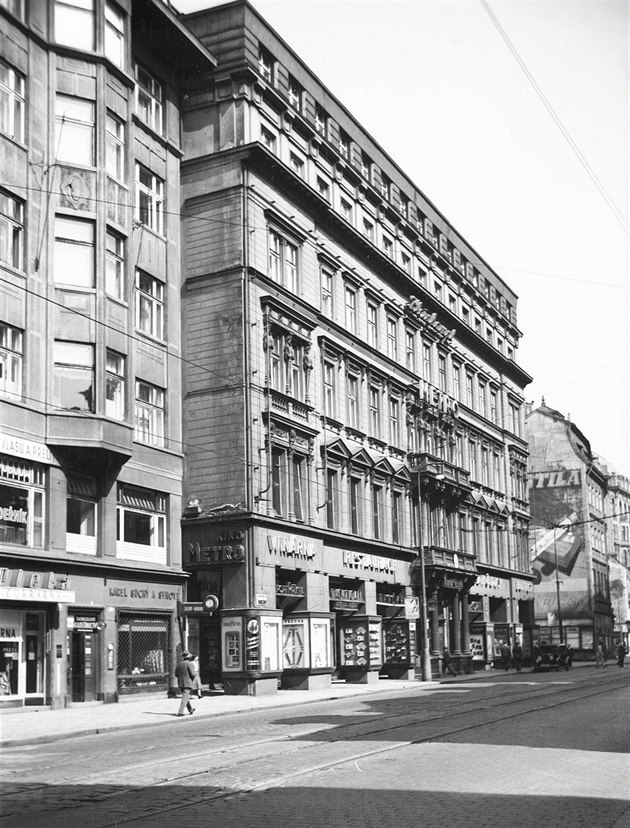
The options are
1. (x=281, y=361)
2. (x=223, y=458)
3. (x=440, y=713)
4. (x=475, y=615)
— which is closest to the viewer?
(x=440, y=713)

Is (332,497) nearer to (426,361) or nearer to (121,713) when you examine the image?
(426,361)

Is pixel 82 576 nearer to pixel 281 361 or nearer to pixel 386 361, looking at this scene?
pixel 281 361

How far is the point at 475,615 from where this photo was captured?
217 ft

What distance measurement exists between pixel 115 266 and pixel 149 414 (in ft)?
17.7

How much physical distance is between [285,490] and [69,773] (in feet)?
93.3

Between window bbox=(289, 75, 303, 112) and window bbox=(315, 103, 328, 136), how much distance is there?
1379 mm

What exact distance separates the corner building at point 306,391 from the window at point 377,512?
5.9 inches

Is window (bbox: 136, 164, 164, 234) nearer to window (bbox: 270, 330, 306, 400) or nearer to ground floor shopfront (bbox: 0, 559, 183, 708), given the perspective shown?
window (bbox: 270, 330, 306, 400)

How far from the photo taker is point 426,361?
6162cm

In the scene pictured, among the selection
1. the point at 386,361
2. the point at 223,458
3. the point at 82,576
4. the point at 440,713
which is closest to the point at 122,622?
the point at 82,576

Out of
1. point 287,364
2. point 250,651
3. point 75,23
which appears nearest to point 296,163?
point 287,364

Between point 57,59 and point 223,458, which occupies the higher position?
point 57,59

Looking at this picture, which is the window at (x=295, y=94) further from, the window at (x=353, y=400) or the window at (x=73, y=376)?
the window at (x=73, y=376)

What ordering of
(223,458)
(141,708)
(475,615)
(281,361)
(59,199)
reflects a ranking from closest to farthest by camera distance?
(141,708), (59,199), (223,458), (281,361), (475,615)
